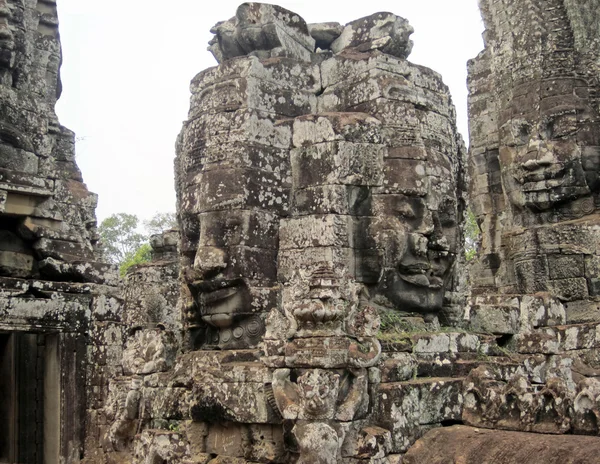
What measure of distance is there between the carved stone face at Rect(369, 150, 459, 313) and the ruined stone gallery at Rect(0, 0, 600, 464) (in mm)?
22

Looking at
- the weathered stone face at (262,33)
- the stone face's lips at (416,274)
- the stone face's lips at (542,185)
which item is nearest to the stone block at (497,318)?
the stone face's lips at (416,274)

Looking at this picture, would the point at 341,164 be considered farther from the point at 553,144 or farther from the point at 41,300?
the point at 553,144

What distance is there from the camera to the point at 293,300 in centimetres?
717

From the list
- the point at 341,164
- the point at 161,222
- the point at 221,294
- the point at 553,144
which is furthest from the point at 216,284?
the point at 161,222

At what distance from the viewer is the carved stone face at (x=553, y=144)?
13.5 meters

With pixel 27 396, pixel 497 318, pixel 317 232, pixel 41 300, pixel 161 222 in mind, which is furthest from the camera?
pixel 161 222

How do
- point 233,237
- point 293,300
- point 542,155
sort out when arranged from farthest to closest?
point 542,155 → point 233,237 → point 293,300

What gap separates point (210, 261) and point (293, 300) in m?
1.34

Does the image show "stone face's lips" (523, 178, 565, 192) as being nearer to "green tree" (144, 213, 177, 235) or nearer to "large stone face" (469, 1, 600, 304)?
"large stone face" (469, 1, 600, 304)

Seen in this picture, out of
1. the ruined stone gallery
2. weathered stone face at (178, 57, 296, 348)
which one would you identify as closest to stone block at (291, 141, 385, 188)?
the ruined stone gallery

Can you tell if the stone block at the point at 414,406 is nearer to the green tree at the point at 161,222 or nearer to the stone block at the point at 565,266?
the stone block at the point at 565,266

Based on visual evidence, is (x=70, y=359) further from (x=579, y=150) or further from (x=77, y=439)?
(x=579, y=150)

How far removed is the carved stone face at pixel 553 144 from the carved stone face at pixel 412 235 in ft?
18.2

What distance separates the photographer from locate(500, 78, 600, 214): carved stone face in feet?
44.3
